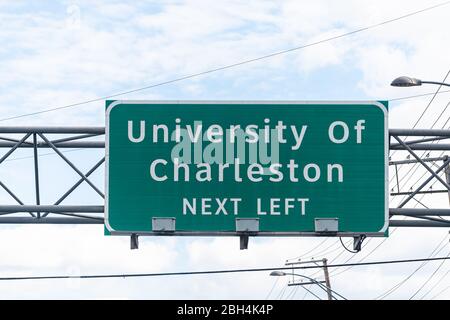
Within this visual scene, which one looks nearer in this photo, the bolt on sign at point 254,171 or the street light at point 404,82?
the bolt on sign at point 254,171

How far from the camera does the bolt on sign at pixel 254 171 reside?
2127 centimetres

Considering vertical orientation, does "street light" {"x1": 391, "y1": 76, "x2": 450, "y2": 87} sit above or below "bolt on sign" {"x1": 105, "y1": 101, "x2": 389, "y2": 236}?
above

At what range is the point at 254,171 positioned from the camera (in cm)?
2138

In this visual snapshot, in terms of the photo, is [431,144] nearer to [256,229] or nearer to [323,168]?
[323,168]

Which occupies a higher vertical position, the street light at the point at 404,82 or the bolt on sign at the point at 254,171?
the street light at the point at 404,82

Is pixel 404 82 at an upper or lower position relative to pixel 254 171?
upper

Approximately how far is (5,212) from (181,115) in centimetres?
372

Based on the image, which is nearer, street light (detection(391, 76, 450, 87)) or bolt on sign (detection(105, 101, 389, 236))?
bolt on sign (detection(105, 101, 389, 236))

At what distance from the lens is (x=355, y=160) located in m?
21.3

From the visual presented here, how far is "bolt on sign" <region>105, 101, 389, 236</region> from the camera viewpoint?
21.3 meters
